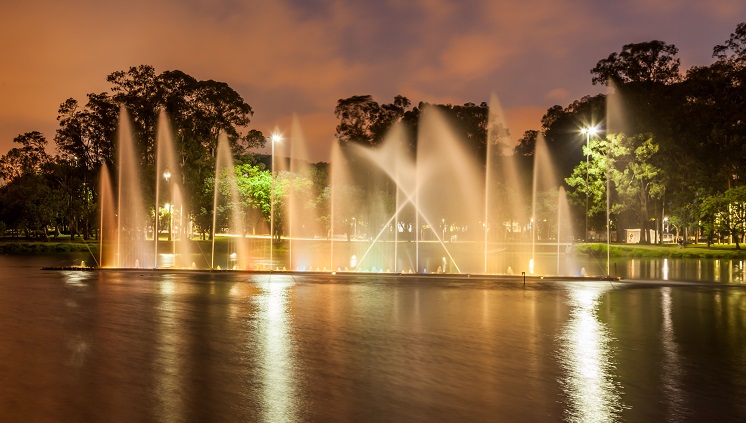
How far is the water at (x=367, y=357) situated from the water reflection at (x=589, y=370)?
4 centimetres

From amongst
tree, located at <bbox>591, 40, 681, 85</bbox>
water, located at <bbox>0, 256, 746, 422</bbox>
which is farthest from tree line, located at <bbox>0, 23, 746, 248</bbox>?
water, located at <bbox>0, 256, 746, 422</bbox>

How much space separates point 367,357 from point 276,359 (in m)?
1.75

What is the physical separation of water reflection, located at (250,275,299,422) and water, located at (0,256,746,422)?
48 mm

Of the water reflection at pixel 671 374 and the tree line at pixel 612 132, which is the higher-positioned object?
the tree line at pixel 612 132

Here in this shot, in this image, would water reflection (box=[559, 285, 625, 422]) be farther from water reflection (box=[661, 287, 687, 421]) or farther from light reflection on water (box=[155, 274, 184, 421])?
light reflection on water (box=[155, 274, 184, 421])

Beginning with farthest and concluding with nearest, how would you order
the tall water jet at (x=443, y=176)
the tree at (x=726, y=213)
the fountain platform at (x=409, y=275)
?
the tall water jet at (x=443, y=176)
the tree at (x=726, y=213)
the fountain platform at (x=409, y=275)

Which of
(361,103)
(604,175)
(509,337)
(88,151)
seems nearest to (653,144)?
(604,175)

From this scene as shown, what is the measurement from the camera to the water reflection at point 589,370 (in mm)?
9258

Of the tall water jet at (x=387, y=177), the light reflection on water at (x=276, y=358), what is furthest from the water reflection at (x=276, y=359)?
the tall water jet at (x=387, y=177)

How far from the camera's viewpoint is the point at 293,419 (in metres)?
8.67

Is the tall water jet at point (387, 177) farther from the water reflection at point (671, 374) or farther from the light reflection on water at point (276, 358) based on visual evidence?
the water reflection at point (671, 374)

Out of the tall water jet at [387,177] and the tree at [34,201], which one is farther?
the tree at [34,201]

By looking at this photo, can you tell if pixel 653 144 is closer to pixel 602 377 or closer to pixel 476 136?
pixel 476 136

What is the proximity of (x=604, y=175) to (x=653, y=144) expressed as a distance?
18.9ft
